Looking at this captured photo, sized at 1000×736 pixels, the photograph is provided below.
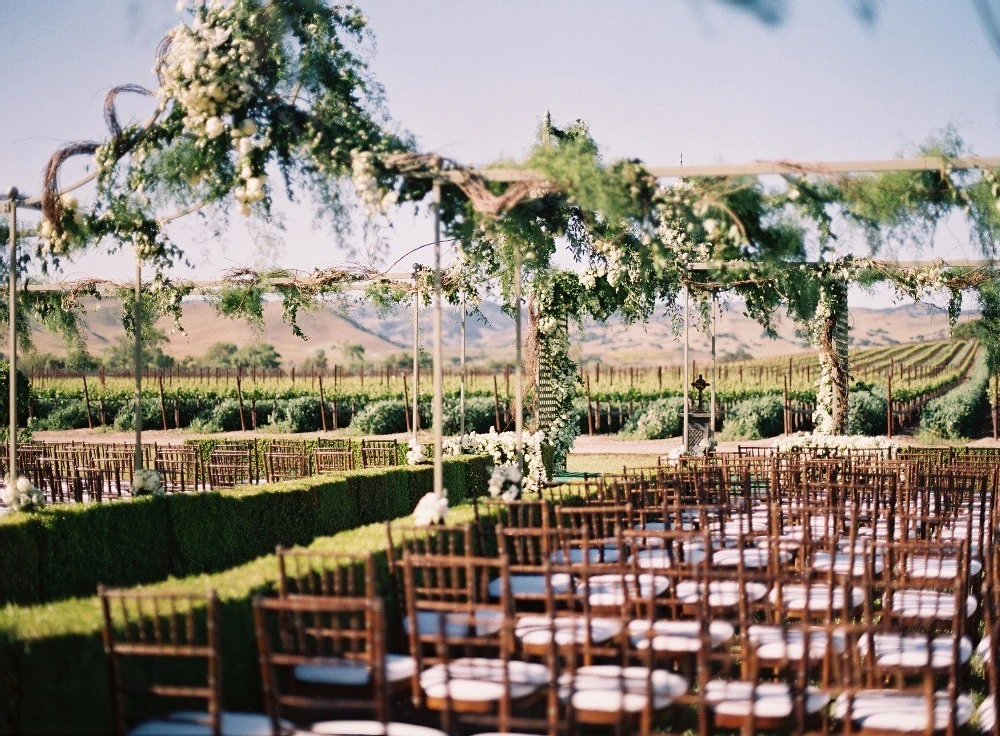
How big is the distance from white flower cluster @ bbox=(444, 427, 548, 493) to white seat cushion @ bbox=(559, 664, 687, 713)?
9.81m

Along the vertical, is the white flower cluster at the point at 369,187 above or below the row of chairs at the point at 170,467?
above

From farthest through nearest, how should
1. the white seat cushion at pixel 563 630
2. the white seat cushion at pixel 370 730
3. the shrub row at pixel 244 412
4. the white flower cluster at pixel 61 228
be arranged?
1. the shrub row at pixel 244 412
2. the white flower cluster at pixel 61 228
3. the white seat cushion at pixel 563 630
4. the white seat cushion at pixel 370 730

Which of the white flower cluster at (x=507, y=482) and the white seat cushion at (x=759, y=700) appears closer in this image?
the white seat cushion at (x=759, y=700)

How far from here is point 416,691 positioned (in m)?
4.20

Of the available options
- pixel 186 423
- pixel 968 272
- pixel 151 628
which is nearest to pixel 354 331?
pixel 186 423

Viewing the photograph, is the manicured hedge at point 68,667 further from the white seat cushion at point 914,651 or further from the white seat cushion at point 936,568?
the white seat cushion at point 936,568

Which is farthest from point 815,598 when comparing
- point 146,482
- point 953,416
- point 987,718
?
point 953,416

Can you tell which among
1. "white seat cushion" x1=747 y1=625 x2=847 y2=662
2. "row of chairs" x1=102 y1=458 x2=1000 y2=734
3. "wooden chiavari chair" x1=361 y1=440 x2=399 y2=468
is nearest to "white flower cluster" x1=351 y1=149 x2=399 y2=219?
"row of chairs" x1=102 y1=458 x2=1000 y2=734

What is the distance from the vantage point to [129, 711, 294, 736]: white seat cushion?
12.0 feet

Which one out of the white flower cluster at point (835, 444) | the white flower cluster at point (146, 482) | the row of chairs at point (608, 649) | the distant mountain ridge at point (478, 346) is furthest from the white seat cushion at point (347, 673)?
the distant mountain ridge at point (478, 346)

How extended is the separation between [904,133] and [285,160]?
157 inches

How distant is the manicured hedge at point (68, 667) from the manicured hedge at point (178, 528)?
2.92 meters

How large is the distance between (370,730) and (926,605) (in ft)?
10.2

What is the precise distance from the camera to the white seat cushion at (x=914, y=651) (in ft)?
14.9
